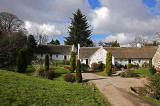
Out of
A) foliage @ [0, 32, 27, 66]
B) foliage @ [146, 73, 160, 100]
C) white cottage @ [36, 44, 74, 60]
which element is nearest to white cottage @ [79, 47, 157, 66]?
white cottage @ [36, 44, 74, 60]

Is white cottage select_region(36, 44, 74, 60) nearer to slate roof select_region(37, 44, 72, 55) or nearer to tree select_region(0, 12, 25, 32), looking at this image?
slate roof select_region(37, 44, 72, 55)

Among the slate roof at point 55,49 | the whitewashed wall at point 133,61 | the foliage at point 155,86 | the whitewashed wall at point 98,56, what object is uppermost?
the slate roof at point 55,49

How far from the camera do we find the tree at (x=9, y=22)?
34.7 m

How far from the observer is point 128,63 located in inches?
1216

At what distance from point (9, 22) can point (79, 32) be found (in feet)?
81.8

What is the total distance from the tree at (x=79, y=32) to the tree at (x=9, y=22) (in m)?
19.1

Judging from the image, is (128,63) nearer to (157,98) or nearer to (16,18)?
(157,98)

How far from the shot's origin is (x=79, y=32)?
1927 inches

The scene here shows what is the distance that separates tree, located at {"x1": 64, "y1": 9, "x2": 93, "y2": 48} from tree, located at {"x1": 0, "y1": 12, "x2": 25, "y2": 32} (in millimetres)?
19148

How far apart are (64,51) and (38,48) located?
30.8ft

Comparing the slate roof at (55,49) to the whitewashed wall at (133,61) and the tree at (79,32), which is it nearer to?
the tree at (79,32)

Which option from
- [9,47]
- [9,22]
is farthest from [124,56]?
[9,22]


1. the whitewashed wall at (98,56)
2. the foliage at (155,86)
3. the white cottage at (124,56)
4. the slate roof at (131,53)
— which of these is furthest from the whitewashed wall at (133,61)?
the foliage at (155,86)

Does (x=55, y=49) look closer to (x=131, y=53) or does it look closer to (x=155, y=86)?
(x=131, y=53)
